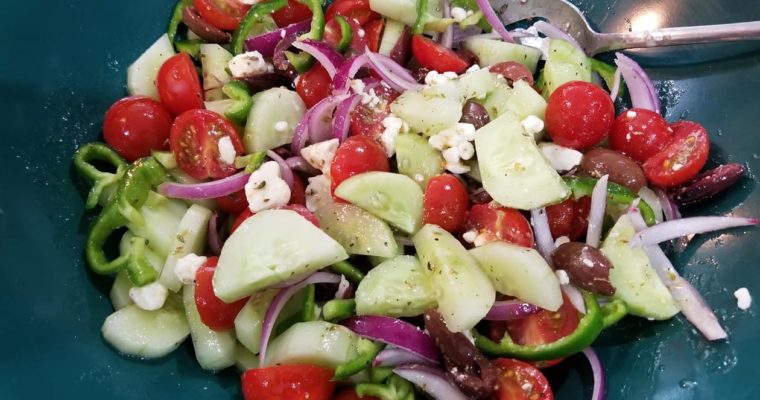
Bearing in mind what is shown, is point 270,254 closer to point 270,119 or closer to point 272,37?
point 270,119

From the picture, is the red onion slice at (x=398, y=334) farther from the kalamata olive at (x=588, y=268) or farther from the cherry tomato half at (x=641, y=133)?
the cherry tomato half at (x=641, y=133)

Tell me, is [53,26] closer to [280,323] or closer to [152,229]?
[152,229]

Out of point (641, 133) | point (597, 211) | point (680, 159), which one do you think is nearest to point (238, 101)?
point (597, 211)

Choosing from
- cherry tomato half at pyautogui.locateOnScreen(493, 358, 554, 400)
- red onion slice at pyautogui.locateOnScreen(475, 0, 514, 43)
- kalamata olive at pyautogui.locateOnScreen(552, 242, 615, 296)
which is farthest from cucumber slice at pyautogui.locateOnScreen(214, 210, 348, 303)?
red onion slice at pyautogui.locateOnScreen(475, 0, 514, 43)

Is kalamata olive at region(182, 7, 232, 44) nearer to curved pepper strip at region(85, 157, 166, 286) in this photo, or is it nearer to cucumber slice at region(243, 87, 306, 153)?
cucumber slice at region(243, 87, 306, 153)

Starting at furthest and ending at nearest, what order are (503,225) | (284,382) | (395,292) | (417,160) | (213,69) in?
(213,69) < (417,160) < (503,225) < (395,292) < (284,382)

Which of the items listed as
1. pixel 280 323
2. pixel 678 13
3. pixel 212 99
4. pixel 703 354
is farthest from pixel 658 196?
pixel 212 99
